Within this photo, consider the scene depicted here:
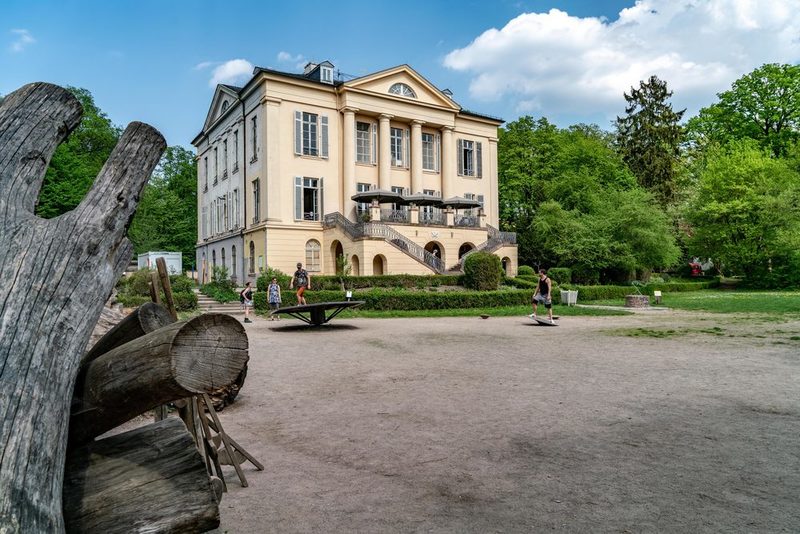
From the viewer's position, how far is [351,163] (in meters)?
35.4

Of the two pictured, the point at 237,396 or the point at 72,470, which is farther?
the point at 237,396

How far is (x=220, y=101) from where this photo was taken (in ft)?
137

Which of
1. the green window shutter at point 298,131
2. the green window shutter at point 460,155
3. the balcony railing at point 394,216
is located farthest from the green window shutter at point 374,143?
the green window shutter at point 460,155

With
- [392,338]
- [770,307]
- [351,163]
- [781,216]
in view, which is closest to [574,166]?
[781,216]

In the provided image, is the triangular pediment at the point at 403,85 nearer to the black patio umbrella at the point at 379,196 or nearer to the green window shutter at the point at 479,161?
the green window shutter at the point at 479,161

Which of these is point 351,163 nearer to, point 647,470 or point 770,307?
point 770,307

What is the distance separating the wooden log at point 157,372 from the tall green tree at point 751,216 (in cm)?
4143

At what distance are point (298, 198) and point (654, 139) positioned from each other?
35667 millimetres

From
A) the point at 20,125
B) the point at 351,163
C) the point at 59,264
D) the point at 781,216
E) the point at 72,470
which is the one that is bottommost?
the point at 72,470

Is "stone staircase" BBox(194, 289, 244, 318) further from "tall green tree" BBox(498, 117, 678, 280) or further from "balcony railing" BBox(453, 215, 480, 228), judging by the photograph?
"tall green tree" BBox(498, 117, 678, 280)

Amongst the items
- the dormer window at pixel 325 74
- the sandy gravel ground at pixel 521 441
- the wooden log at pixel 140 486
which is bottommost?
the sandy gravel ground at pixel 521 441

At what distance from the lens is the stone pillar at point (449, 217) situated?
3553 cm

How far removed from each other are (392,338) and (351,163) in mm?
23385

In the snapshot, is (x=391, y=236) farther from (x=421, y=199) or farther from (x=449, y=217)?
(x=449, y=217)
